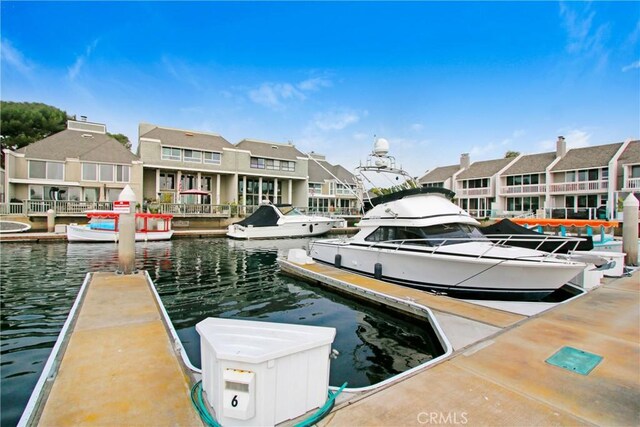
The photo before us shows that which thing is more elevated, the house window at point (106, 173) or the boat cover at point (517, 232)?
the house window at point (106, 173)

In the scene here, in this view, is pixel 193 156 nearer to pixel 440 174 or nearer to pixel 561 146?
pixel 440 174

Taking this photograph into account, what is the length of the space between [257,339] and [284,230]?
2392cm

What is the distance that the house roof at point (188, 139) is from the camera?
33522 millimetres

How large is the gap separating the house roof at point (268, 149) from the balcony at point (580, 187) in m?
28.4

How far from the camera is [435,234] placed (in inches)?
363

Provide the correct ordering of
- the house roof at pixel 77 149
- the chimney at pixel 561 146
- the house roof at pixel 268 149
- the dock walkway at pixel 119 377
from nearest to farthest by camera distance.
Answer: the dock walkway at pixel 119 377 → the house roof at pixel 77 149 → the chimney at pixel 561 146 → the house roof at pixel 268 149

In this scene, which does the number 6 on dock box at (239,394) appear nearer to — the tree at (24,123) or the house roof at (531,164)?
the house roof at (531,164)

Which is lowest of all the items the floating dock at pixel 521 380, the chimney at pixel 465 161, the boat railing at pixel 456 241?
the floating dock at pixel 521 380

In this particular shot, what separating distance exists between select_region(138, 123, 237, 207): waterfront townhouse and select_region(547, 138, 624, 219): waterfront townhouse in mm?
33102

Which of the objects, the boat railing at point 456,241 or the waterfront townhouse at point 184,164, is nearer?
the boat railing at point 456,241

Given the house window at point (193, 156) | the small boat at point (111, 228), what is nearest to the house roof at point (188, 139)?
the house window at point (193, 156)

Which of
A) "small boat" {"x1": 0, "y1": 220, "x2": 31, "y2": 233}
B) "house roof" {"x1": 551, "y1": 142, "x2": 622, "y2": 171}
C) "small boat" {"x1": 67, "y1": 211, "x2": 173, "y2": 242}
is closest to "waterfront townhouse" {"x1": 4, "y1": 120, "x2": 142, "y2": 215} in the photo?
"small boat" {"x1": 0, "y1": 220, "x2": 31, "y2": 233}

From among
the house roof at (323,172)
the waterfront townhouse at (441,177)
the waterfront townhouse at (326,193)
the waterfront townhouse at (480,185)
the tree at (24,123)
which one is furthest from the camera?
the house roof at (323,172)

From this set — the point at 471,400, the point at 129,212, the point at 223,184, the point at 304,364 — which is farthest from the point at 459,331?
the point at 223,184
